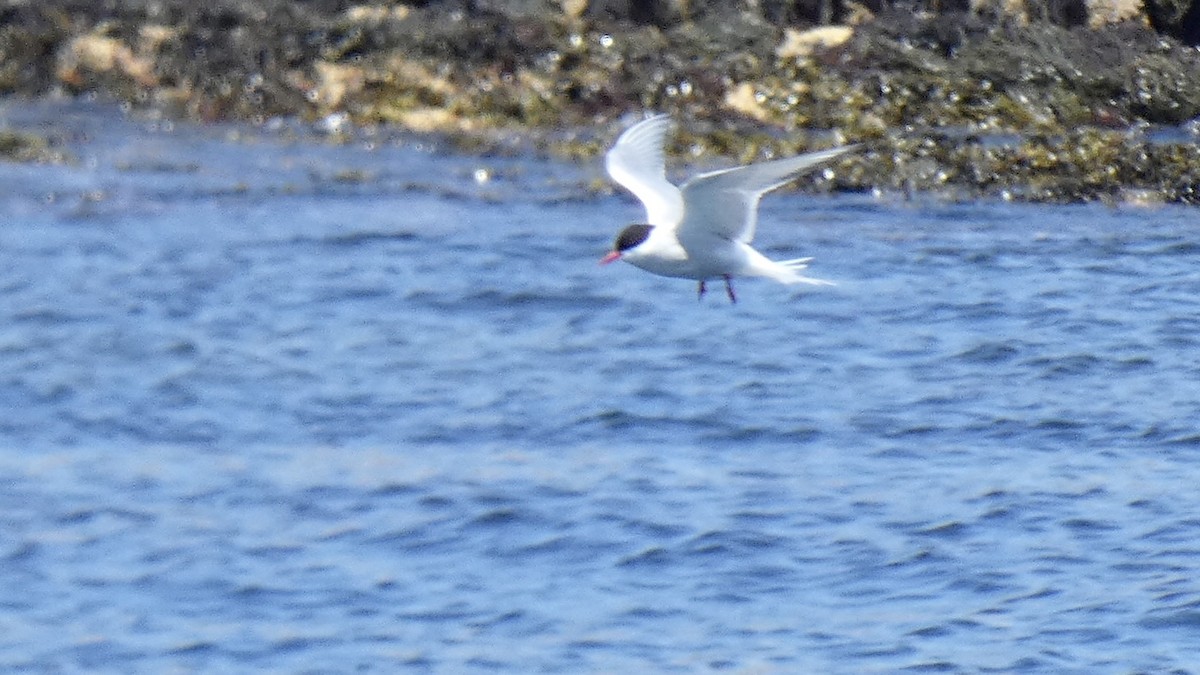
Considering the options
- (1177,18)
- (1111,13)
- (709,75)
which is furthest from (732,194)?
(1177,18)

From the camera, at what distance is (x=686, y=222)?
963 cm

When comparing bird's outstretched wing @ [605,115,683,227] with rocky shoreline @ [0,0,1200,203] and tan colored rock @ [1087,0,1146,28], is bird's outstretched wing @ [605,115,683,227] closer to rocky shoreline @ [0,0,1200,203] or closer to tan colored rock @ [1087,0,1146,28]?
rocky shoreline @ [0,0,1200,203]

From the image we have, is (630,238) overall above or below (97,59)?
below

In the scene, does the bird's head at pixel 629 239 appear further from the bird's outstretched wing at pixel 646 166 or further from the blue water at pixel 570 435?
the blue water at pixel 570 435

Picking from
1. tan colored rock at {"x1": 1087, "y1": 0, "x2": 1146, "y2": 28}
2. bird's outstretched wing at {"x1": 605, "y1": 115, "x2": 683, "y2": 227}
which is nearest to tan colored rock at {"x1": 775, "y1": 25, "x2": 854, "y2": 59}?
tan colored rock at {"x1": 1087, "y1": 0, "x2": 1146, "y2": 28}

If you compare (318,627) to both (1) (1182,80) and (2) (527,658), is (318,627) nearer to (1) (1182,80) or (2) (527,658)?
(2) (527,658)

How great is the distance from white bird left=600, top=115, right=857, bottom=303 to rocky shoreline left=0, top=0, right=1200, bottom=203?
7.51m

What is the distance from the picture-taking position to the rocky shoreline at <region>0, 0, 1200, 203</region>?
17547 millimetres

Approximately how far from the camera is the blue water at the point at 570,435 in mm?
8781

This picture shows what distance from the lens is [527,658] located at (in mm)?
8453

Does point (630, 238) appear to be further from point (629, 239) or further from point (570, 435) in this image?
point (570, 435)

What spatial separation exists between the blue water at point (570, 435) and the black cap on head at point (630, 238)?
4.44 feet

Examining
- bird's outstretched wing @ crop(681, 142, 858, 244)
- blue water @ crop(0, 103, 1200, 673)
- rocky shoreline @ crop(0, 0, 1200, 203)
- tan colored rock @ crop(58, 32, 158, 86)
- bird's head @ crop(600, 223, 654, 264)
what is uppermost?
tan colored rock @ crop(58, 32, 158, 86)

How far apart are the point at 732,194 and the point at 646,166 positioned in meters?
1.03
